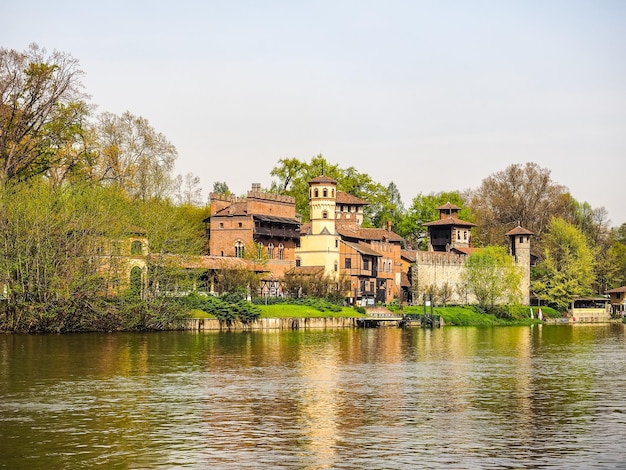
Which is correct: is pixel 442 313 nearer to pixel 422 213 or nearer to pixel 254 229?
pixel 254 229

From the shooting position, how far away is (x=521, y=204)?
374 ft

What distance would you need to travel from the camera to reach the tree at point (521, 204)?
371 ft

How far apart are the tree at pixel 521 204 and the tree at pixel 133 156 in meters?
43.4

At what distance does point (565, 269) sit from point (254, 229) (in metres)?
33.7

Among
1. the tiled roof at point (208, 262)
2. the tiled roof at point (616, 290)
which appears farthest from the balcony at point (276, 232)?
the tiled roof at point (616, 290)

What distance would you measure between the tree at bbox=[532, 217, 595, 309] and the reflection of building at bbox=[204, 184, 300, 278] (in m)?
27.6

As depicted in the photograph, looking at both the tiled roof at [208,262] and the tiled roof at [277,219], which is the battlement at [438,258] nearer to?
the tiled roof at [277,219]

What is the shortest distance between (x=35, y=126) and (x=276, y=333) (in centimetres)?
1971

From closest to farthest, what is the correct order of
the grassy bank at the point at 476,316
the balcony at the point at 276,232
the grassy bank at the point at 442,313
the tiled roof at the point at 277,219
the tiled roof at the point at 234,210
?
the grassy bank at the point at 442,313 → the grassy bank at the point at 476,316 → the balcony at the point at 276,232 → the tiled roof at the point at 277,219 → the tiled roof at the point at 234,210

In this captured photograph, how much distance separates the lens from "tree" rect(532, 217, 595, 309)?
3912 inches

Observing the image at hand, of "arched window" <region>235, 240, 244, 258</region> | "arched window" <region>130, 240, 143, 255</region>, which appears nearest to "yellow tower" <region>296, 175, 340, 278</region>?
"arched window" <region>235, 240, 244, 258</region>

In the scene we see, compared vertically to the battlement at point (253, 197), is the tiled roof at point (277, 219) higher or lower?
lower

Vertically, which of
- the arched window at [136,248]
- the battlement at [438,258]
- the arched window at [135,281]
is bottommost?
the arched window at [135,281]

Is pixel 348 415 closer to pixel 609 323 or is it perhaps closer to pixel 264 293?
pixel 264 293
